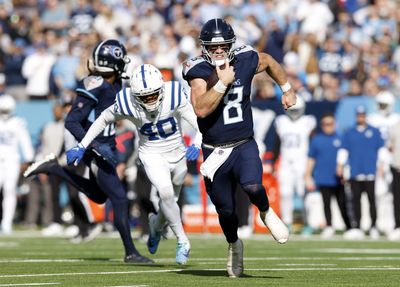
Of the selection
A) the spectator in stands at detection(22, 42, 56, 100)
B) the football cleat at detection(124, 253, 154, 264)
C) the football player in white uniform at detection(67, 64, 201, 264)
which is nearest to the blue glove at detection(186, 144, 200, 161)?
the football player in white uniform at detection(67, 64, 201, 264)

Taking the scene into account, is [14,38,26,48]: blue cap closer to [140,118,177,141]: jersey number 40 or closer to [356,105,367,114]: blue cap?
[356,105,367,114]: blue cap

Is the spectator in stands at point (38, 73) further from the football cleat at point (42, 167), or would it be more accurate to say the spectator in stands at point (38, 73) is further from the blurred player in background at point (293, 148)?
the football cleat at point (42, 167)

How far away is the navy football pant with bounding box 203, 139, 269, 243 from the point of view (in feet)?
31.6

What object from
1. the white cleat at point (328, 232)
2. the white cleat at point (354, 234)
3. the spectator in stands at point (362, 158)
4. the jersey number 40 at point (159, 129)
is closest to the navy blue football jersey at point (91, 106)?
the jersey number 40 at point (159, 129)

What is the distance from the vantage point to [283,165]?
771 inches

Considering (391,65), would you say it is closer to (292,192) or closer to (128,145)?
(292,192)

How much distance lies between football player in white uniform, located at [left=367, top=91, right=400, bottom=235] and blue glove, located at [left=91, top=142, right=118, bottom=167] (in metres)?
7.65

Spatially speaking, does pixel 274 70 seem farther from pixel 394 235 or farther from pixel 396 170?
pixel 396 170

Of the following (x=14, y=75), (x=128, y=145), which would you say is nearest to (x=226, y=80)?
(x=128, y=145)

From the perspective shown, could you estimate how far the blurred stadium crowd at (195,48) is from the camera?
20.7 m

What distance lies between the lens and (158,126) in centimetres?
1123

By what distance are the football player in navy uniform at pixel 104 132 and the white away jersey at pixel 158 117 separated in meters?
0.83

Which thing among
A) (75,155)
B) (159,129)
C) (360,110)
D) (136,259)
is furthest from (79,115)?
(360,110)

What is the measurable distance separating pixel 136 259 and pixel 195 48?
11615 millimetres
